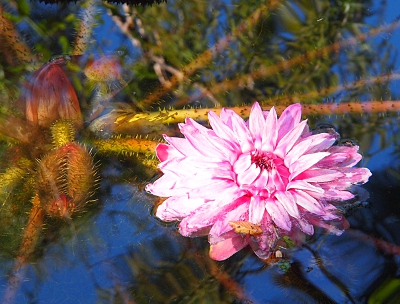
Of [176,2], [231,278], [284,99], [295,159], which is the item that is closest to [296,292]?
[231,278]

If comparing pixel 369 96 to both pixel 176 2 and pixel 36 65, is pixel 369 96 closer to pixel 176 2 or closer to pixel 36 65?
pixel 176 2

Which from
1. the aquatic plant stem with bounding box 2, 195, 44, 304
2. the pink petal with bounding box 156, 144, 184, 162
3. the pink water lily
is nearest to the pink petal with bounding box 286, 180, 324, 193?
the pink water lily

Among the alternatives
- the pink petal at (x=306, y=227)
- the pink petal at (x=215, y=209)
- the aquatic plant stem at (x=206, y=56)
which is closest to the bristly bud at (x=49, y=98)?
the aquatic plant stem at (x=206, y=56)

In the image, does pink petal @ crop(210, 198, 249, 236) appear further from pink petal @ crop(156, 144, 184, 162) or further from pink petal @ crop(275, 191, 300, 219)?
pink petal @ crop(156, 144, 184, 162)

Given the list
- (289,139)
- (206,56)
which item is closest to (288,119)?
(289,139)

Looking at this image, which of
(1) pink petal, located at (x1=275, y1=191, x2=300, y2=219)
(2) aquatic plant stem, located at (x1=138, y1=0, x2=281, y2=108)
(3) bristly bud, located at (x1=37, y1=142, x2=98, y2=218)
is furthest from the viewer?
(2) aquatic plant stem, located at (x1=138, y1=0, x2=281, y2=108)

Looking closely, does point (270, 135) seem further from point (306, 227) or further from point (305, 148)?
point (306, 227)

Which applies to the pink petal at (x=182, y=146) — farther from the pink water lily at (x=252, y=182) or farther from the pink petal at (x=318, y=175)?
the pink petal at (x=318, y=175)

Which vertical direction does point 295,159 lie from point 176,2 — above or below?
below
